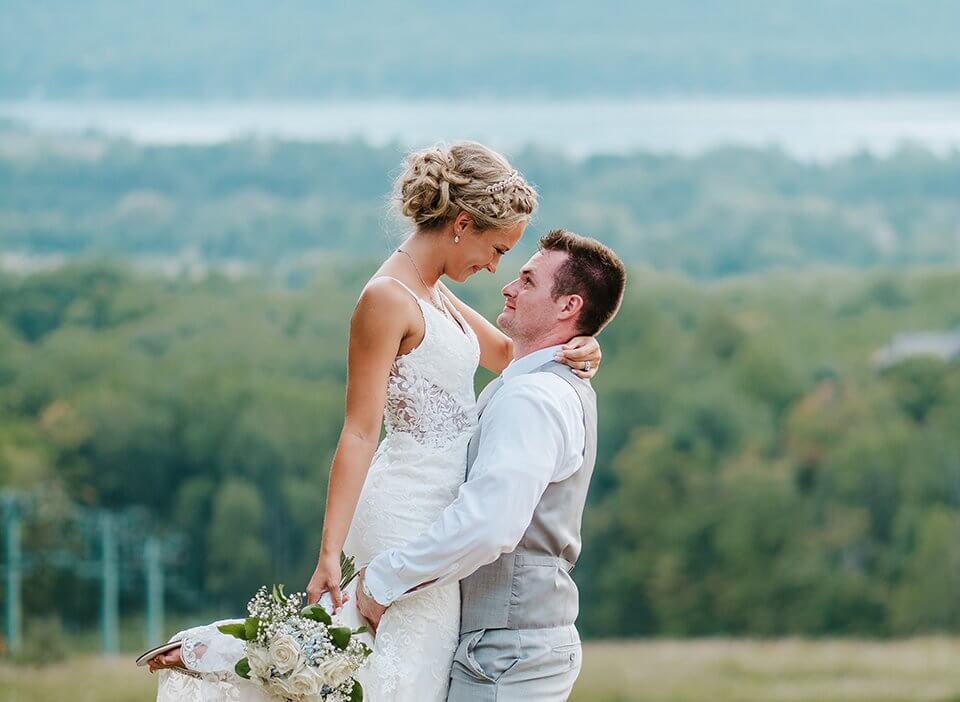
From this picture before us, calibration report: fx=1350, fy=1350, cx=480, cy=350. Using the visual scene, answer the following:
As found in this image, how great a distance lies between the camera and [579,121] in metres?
17.4

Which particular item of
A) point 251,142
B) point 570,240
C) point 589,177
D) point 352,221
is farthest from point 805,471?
point 570,240

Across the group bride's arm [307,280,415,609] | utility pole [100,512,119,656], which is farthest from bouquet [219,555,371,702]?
utility pole [100,512,119,656]

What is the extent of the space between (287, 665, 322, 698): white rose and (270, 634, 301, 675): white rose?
0.6 inches

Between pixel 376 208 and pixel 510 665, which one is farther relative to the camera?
pixel 376 208

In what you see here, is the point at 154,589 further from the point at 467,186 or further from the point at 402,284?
the point at 467,186

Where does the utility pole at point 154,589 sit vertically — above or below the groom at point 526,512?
above

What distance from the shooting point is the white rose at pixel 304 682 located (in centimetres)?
238

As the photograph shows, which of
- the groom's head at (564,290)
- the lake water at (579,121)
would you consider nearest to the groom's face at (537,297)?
the groom's head at (564,290)

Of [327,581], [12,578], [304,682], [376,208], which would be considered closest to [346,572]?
[327,581]

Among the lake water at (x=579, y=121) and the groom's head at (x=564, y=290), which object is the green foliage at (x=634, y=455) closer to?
the lake water at (x=579, y=121)

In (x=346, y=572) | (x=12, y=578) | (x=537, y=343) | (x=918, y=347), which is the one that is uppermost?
(x=918, y=347)

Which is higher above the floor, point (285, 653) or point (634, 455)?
point (634, 455)

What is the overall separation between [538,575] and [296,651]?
0.48 m

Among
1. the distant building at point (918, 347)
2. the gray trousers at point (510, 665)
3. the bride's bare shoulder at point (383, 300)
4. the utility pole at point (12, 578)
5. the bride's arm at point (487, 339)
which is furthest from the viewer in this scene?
the distant building at point (918, 347)
